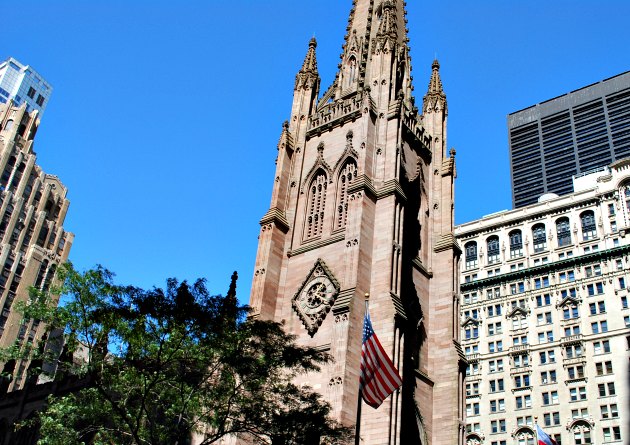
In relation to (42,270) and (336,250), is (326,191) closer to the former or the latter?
(336,250)

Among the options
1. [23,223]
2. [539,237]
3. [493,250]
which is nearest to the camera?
[23,223]

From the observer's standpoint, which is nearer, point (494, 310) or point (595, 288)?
point (595, 288)

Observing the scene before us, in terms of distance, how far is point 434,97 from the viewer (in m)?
56.5

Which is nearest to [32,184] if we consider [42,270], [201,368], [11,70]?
[42,270]

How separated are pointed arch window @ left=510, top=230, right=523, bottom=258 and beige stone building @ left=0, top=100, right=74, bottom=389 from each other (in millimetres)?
55153

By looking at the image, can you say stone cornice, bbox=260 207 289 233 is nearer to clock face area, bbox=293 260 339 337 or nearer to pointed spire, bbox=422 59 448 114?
clock face area, bbox=293 260 339 337

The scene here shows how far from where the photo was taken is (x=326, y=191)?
48250 millimetres

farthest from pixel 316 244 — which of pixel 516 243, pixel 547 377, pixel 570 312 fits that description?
pixel 516 243

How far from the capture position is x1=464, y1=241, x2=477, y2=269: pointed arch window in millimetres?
91688

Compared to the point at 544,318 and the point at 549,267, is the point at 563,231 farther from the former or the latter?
the point at 544,318

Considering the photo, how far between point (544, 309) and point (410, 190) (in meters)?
39.2

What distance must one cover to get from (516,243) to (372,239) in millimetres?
51808

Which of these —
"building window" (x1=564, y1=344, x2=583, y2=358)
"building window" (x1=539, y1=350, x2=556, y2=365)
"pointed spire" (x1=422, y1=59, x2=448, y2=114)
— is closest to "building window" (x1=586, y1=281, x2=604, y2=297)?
"building window" (x1=564, y1=344, x2=583, y2=358)

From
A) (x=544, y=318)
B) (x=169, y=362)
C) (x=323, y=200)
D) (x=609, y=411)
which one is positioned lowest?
(x=169, y=362)
